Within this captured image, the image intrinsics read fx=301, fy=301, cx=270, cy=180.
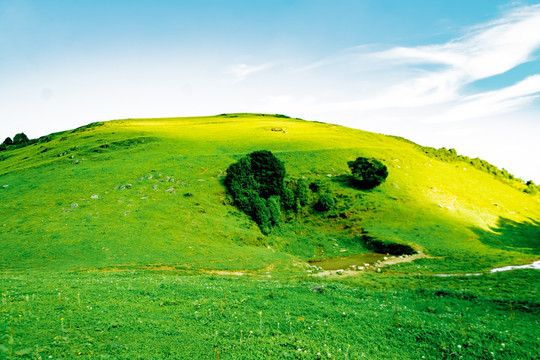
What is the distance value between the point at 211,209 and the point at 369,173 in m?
29.7

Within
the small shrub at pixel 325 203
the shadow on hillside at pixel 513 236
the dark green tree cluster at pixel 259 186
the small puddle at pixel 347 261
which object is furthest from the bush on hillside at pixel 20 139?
the shadow on hillside at pixel 513 236

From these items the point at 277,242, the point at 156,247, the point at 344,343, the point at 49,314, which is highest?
the point at 49,314

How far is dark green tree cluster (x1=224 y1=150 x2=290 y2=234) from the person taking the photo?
1831 inches

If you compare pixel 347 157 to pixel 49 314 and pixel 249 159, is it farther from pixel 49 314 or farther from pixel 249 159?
pixel 49 314

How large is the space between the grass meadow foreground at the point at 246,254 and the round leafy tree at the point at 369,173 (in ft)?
5.54

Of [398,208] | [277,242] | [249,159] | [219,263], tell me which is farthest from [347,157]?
[219,263]

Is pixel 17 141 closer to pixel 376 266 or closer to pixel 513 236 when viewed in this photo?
pixel 376 266

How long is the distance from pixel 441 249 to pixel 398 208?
14.4 meters

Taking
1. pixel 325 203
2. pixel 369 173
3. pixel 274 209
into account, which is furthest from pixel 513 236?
pixel 274 209

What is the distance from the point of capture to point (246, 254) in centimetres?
3441

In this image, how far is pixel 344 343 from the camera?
12367 millimetres

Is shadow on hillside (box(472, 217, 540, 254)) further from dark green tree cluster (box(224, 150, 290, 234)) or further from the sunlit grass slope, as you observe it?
dark green tree cluster (box(224, 150, 290, 234))

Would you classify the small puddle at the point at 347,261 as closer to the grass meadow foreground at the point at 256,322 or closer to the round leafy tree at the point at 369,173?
the grass meadow foreground at the point at 256,322

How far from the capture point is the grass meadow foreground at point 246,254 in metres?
12.5
